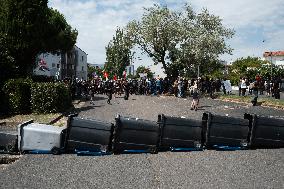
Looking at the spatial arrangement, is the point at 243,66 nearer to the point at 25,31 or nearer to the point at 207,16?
the point at 207,16

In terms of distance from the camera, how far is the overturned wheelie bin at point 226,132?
12156 millimetres

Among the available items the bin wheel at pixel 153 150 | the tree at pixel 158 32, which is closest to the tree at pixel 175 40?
the tree at pixel 158 32

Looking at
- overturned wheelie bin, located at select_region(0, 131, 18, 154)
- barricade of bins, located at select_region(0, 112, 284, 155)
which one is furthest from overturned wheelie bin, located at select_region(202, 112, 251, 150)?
overturned wheelie bin, located at select_region(0, 131, 18, 154)

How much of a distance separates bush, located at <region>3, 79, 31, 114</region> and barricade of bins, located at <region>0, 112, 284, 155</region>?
10122 millimetres

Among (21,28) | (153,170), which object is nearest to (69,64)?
(21,28)

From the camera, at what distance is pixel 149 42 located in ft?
153

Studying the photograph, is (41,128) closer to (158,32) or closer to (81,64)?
(158,32)

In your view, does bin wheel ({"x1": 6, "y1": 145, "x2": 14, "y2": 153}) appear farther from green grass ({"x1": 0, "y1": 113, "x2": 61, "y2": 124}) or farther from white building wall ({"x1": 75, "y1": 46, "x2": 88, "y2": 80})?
white building wall ({"x1": 75, "y1": 46, "x2": 88, "y2": 80})

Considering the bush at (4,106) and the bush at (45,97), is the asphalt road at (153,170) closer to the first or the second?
the bush at (45,97)

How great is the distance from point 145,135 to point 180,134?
106 cm

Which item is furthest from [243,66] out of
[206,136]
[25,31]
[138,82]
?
[206,136]

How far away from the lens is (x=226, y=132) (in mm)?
12242

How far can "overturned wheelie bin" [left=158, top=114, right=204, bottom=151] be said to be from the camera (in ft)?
39.4

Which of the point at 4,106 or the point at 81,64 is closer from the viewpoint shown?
the point at 4,106
